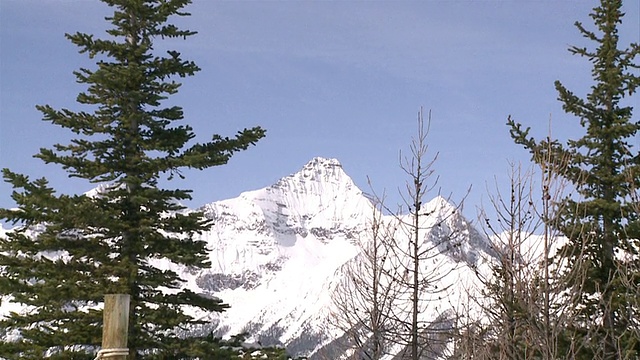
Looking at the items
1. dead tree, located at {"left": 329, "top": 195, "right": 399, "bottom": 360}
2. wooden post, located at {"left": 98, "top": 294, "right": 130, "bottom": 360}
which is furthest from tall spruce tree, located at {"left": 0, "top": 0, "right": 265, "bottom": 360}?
wooden post, located at {"left": 98, "top": 294, "right": 130, "bottom": 360}

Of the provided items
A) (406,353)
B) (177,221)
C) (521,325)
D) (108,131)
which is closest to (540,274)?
(521,325)

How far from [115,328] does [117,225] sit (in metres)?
8.97

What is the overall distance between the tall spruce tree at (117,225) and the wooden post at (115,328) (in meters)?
7.95

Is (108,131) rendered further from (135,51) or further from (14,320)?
(14,320)

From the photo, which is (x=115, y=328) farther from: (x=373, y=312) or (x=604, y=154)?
(x=604, y=154)

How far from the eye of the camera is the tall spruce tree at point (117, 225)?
16375 mm

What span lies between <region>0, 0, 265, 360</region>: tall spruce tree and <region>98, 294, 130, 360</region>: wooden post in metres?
7.95

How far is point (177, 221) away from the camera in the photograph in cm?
1738

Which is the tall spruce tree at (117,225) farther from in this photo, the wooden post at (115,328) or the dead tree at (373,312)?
the wooden post at (115,328)

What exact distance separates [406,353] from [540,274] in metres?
5.40

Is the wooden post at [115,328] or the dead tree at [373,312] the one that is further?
the dead tree at [373,312]

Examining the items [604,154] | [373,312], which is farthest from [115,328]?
[604,154]

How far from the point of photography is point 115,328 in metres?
8.16

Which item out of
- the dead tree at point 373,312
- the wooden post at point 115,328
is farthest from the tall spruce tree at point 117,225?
the wooden post at point 115,328
